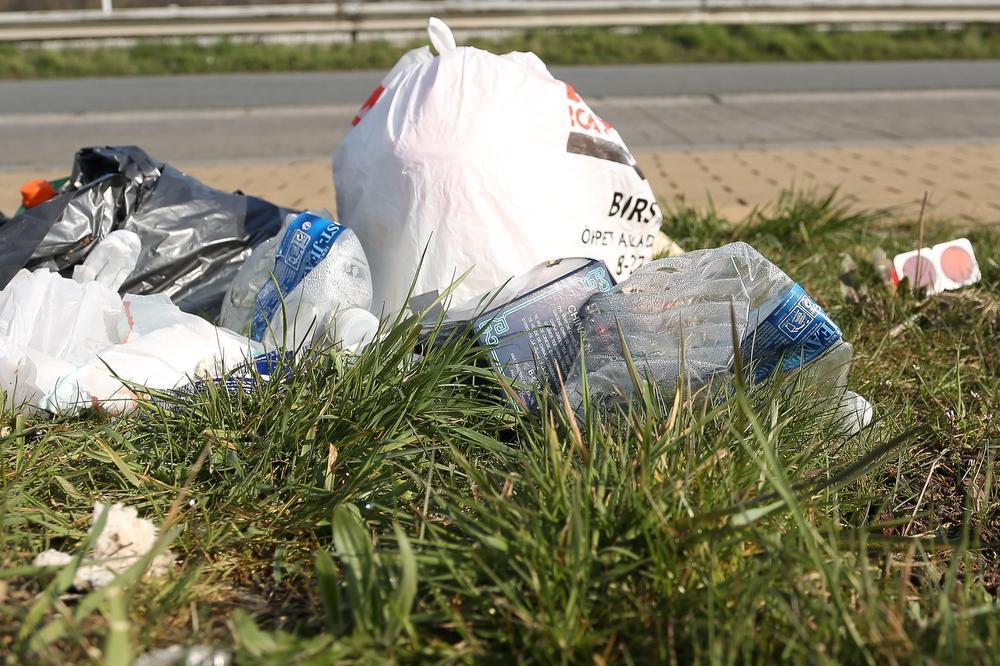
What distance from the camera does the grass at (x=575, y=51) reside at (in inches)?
461

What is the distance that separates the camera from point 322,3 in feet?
42.7

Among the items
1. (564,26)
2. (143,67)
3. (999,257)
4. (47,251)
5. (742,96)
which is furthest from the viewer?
(564,26)

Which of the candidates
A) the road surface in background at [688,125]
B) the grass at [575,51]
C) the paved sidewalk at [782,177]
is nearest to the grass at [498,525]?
the paved sidewalk at [782,177]

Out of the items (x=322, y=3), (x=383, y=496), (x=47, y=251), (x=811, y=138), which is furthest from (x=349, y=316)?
(x=322, y=3)

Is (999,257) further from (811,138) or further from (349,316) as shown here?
(811,138)

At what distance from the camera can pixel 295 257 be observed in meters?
2.34

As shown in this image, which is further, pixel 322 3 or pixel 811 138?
pixel 322 3

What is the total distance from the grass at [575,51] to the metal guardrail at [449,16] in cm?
20

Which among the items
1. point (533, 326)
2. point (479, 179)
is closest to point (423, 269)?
point (479, 179)

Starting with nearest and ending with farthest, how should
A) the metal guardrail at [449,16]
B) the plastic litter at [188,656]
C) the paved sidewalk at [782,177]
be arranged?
the plastic litter at [188,656] < the paved sidewalk at [782,177] < the metal guardrail at [449,16]

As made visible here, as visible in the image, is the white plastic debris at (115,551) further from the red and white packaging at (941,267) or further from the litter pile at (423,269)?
the red and white packaging at (941,267)

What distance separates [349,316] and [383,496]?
0.72 meters

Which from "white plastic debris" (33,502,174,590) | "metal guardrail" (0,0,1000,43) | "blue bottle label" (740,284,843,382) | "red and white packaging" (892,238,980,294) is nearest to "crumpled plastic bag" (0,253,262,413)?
"white plastic debris" (33,502,174,590)

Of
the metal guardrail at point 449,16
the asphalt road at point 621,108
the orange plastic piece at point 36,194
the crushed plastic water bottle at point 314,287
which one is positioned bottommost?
the asphalt road at point 621,108
